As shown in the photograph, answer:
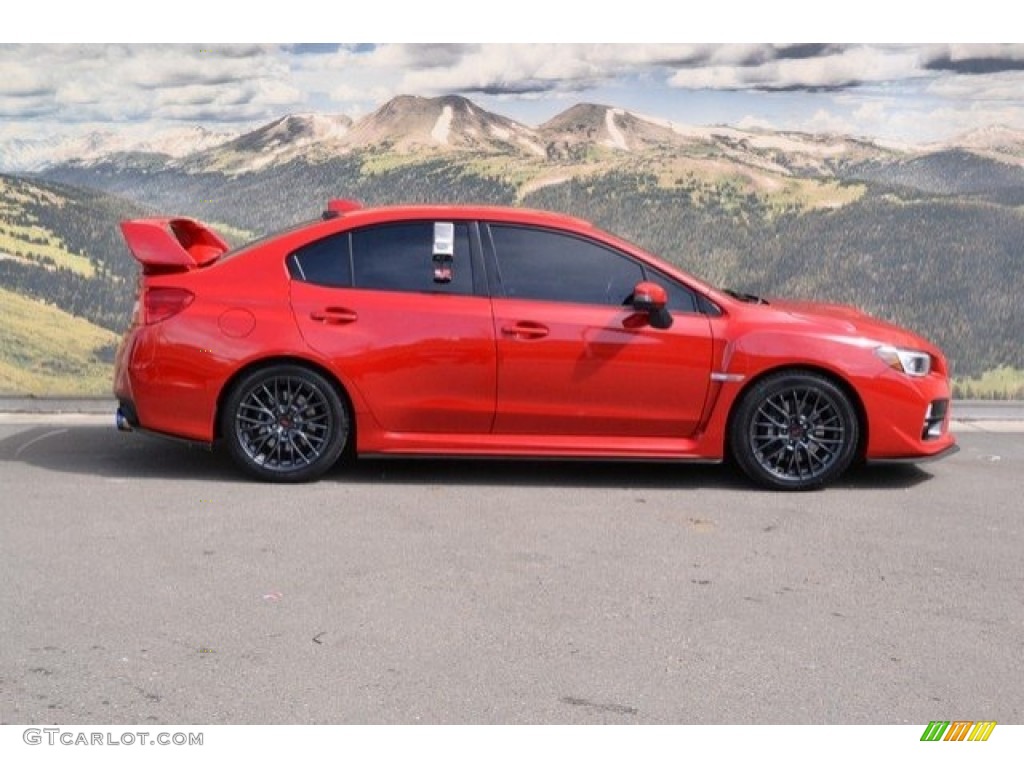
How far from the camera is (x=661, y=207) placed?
11.2 m

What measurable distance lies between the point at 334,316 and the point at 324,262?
0.34 m

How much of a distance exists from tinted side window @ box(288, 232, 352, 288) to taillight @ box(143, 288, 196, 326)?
1.82 ft

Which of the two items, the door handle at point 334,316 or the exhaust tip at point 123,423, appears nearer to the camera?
the door handle at point 334,316

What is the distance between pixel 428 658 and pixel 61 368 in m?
6.22

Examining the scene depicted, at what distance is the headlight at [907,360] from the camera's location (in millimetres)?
7766

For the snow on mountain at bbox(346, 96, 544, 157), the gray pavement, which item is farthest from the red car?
the snow on mountain at bbox(346, 96, 544, 157)

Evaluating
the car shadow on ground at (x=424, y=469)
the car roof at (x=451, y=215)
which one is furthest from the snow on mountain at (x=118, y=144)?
the car roof at (x=451, y=215)

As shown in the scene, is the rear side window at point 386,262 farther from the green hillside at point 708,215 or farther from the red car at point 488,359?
the green hillside at point 708,215

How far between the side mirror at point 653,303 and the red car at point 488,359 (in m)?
0.01

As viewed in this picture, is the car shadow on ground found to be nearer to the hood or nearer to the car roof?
the hood

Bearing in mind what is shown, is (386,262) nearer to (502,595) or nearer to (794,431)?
(794,431)

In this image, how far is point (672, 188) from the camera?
11234 millimetres

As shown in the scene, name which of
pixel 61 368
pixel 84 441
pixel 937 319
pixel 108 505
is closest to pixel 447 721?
pixel 108 505

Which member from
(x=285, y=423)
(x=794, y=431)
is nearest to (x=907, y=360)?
(x=794, y=431)
